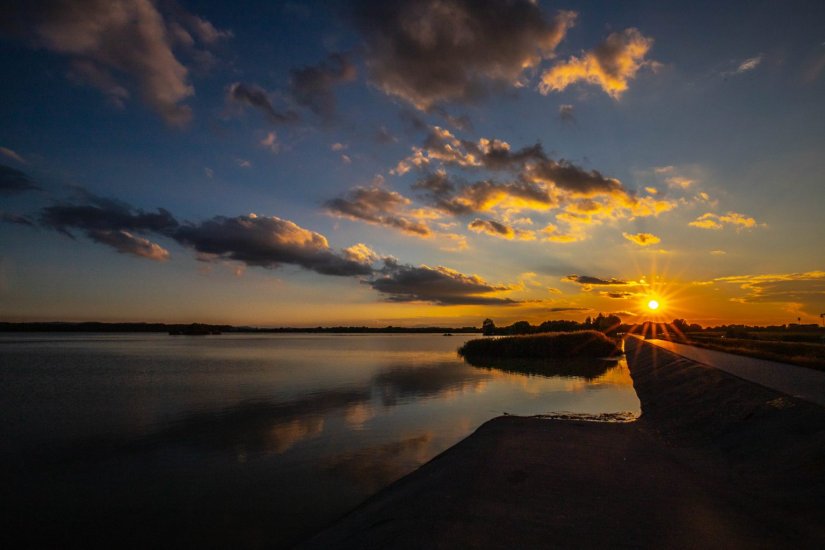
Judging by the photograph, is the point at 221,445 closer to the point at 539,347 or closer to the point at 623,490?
the point at 623,490

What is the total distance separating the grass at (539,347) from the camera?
195 ft

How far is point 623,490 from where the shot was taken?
8906 mm

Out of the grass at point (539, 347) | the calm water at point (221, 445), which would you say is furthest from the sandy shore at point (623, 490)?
the grass at point (539, 347)

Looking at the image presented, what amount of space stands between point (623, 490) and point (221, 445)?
12555 millimetres

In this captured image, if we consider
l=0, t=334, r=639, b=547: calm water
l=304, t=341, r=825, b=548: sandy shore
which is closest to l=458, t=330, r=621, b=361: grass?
l=0, t=334, r=639, b=547: calm water

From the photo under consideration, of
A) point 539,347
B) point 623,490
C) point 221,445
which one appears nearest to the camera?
point 623,490

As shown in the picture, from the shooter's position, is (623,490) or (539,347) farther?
(539,347)

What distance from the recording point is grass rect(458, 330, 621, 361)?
5953 centimetres

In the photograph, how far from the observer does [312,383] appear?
32.4 meters

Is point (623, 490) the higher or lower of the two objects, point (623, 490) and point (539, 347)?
the lower

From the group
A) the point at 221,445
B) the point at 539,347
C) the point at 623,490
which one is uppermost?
the point at 539,347

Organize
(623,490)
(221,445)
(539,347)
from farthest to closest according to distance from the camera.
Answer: (539,347) < (221,445) < (623,490)

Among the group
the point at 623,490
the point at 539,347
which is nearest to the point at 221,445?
the point at 623,490

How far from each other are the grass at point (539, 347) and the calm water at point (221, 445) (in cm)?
2591
